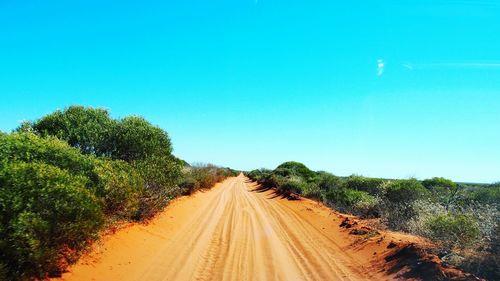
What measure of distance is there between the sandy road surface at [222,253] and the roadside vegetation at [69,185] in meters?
0.76

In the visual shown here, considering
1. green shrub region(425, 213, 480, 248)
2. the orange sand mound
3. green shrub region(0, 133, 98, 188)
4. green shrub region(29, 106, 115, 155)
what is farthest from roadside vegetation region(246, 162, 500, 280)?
green shrub region(29, 106, 115, 155)

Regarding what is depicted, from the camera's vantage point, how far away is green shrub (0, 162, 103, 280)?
21.9 feet

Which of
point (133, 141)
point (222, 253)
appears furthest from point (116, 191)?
point (133, 141)

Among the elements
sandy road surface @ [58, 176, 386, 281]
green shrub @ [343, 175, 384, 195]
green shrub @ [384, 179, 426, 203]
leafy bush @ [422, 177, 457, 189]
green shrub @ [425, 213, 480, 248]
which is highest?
leafy bush @ [422, 177, 457, 189]

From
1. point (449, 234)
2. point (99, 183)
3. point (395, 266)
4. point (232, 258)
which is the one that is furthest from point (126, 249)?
point (449, 234)

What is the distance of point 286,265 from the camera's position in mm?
10641

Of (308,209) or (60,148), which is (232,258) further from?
(308,209)

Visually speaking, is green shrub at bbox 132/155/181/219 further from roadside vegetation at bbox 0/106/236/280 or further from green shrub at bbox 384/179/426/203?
green shrub at bbox 384/179/426/203

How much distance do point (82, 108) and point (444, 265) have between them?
19.1 metres

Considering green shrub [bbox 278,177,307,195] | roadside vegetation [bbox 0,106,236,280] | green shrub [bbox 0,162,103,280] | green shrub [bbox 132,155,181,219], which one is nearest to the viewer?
green shrub [bbox 0,162,103,280]

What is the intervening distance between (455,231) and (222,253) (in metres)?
6.72

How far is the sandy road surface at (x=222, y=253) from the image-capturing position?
9.34 meters

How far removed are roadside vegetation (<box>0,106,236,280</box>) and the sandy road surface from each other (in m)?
0.76

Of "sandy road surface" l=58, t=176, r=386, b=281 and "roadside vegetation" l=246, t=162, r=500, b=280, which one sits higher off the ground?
"roadside vegetation" l=246, t=162, r=500, b=280
